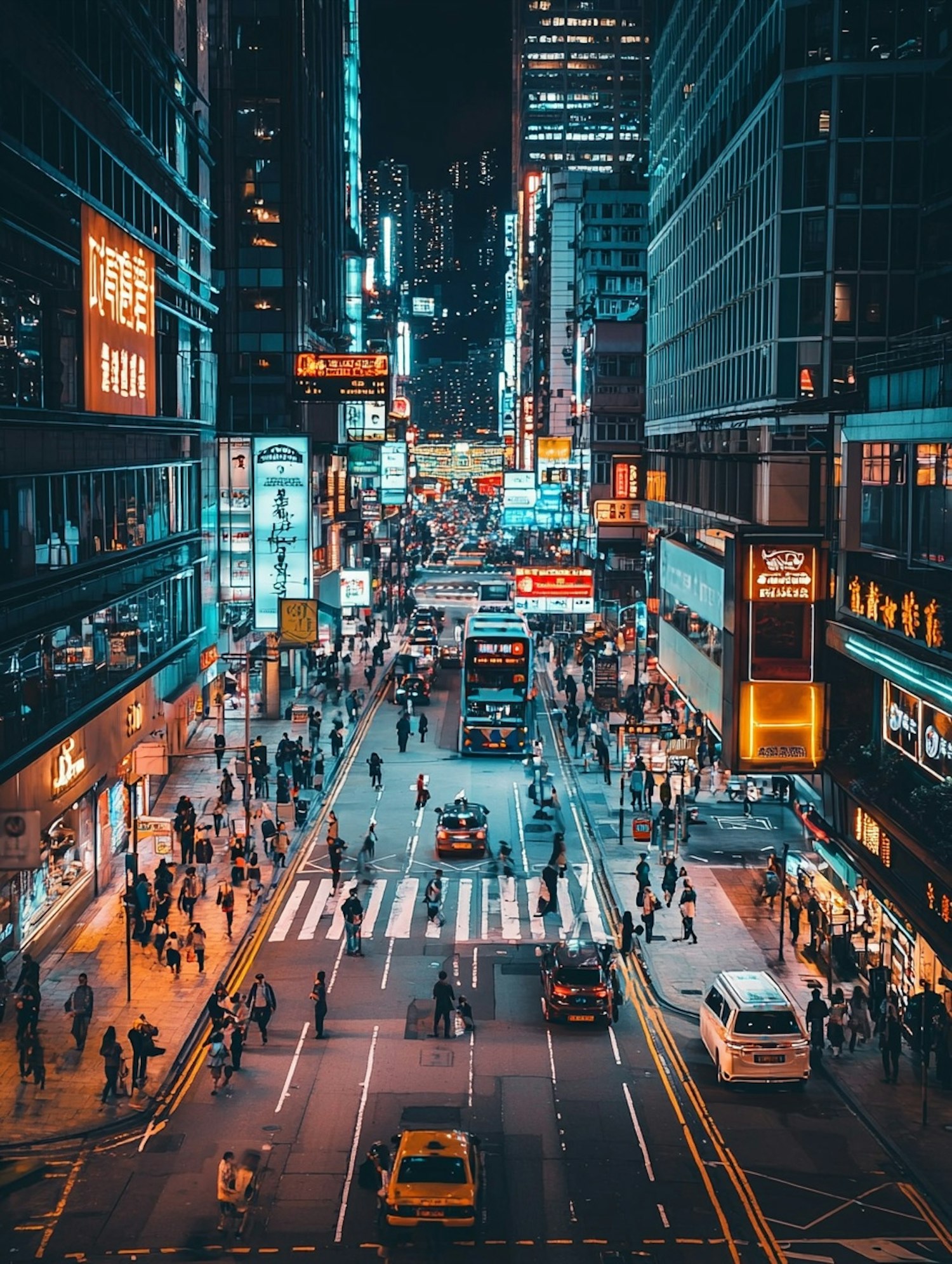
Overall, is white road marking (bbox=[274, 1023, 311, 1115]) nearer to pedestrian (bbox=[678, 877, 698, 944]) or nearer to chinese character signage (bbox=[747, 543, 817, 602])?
pedestrian (bbox=[678, 877, 698, 944])

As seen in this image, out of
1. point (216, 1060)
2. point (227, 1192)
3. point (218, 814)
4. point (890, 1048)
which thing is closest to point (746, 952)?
point (890, 1048)

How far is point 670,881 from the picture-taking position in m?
40.8

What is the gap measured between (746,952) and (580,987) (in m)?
6.27

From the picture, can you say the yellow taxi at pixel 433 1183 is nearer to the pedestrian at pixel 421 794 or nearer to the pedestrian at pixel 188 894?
the pedestrian at pixel 188 894

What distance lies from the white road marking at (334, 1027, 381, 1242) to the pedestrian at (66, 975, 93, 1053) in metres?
5.17

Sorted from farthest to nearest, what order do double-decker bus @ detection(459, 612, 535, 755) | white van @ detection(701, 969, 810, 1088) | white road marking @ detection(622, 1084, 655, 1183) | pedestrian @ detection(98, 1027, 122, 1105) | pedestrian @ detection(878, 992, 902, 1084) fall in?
1. double-decker bus @ detection(459, 612, 535, 755)
2. pedestrian @ detection(878, 992, 902, 1084)
3. white van @ detection(701, 969, 810, 1088)
4. pedestrian @ detection(98, 1027, 122, 1105)
5. white road marking @ detection(622, 1084, 655, 1183)

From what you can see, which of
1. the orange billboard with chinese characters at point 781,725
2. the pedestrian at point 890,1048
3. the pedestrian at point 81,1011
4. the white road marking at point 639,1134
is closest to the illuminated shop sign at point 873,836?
the orange billboard with chinese characters at point 781,725

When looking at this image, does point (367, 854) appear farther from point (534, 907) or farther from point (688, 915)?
point (688, 915)

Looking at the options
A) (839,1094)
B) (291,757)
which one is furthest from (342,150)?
(839,1094)

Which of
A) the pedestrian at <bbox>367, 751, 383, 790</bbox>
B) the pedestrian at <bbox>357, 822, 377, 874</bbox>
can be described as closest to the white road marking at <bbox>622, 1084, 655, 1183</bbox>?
the pedestrian at <bbox>357, 822, 377, 874</bbox>

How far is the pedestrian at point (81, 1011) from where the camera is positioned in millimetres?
30000

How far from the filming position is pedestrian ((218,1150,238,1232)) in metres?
22.2

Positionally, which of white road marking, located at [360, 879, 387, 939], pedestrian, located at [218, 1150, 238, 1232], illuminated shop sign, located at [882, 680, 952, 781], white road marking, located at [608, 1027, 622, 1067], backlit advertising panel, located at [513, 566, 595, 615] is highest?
illuminated shop sign, located at [882, 680, 952, 781]

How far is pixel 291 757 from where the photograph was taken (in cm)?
5550
